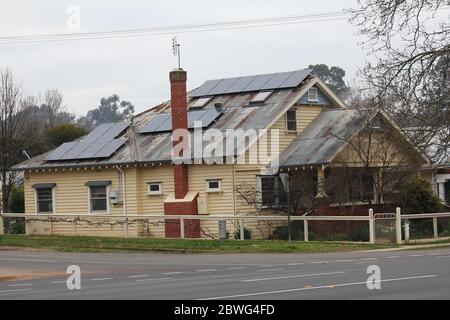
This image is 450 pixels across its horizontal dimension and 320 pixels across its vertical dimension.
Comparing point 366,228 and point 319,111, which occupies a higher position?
point 319,111

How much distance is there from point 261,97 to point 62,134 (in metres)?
26.4

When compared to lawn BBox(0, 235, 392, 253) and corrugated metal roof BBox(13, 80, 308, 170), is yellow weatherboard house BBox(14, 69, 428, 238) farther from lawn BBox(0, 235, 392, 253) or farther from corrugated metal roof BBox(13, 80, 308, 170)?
lawn BBox(0, 235, 392, 253)

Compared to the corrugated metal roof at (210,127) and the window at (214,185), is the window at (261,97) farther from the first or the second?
the window at (214,185)

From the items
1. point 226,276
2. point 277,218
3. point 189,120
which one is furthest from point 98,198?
point 226,276

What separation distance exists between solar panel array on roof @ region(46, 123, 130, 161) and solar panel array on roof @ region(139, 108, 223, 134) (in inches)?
59.4

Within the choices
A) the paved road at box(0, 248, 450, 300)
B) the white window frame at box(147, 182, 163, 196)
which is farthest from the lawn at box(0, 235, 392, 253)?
the white window frame at box(147, 182, 163, 196)

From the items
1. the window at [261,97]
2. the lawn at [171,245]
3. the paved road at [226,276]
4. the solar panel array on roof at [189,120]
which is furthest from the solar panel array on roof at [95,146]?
the paved road at [226,276]

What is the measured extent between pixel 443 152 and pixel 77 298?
21.6 metres

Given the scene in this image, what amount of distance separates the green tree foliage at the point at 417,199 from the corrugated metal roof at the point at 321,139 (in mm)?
3384

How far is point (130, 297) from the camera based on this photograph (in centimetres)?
1766

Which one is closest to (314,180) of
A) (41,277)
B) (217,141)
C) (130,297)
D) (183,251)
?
(217,141)

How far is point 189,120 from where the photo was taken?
44500mm

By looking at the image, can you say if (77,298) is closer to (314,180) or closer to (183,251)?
(183,251)
